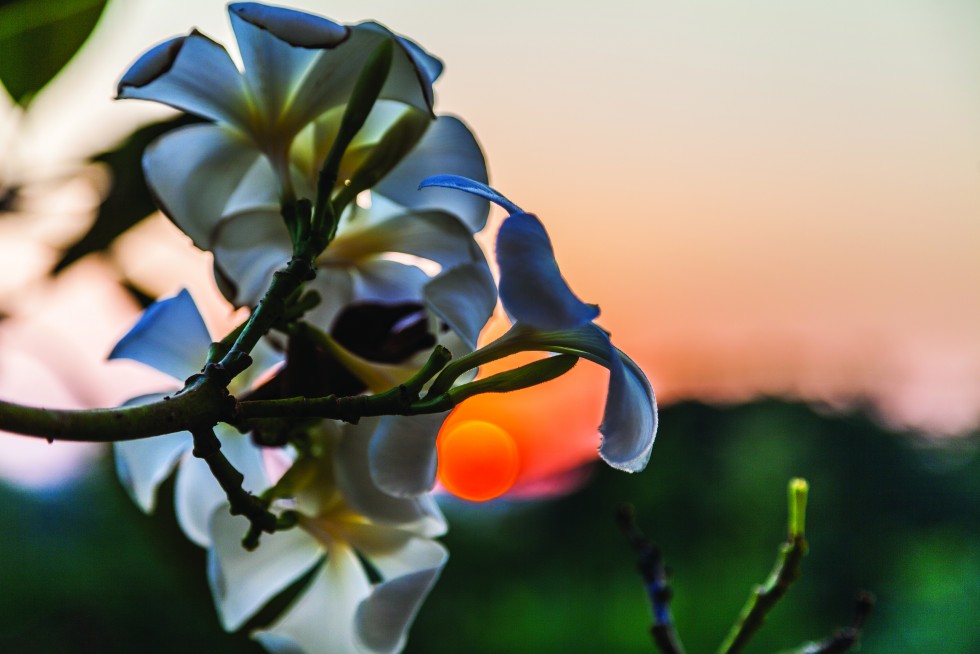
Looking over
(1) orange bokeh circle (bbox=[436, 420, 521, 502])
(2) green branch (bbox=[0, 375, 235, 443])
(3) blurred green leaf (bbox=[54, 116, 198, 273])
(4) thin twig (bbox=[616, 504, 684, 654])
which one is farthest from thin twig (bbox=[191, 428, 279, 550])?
(1) orange bokeh circle (bbox=[436, 420, 521, 502])

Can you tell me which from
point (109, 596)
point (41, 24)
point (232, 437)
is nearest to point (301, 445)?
point (232, 437)

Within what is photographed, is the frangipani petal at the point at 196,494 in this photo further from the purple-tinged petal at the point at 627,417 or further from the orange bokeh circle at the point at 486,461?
the orange bokeh circle at the point at 486,461

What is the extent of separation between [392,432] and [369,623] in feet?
0.19

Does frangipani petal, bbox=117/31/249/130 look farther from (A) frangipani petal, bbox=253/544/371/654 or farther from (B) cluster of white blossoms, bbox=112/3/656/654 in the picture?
(A) frangipani petal, bbox=253/544/371/654

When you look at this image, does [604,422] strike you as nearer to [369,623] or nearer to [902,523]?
[369,623]

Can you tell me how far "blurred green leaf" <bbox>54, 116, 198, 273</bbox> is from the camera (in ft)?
1.65

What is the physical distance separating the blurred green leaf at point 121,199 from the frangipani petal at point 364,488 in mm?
316

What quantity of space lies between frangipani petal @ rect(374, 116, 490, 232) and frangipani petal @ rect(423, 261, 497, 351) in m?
0.04

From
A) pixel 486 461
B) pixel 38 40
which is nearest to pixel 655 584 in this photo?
pixel 38 40

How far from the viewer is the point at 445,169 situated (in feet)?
0.81

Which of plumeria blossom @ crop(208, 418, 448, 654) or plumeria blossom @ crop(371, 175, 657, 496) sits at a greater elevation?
plumeria blossom @ crop(371, 175, 657, 496)

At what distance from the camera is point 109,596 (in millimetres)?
1243

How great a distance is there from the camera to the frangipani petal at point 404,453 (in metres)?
0.22

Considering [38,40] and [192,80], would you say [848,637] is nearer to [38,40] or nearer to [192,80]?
[192,80]
